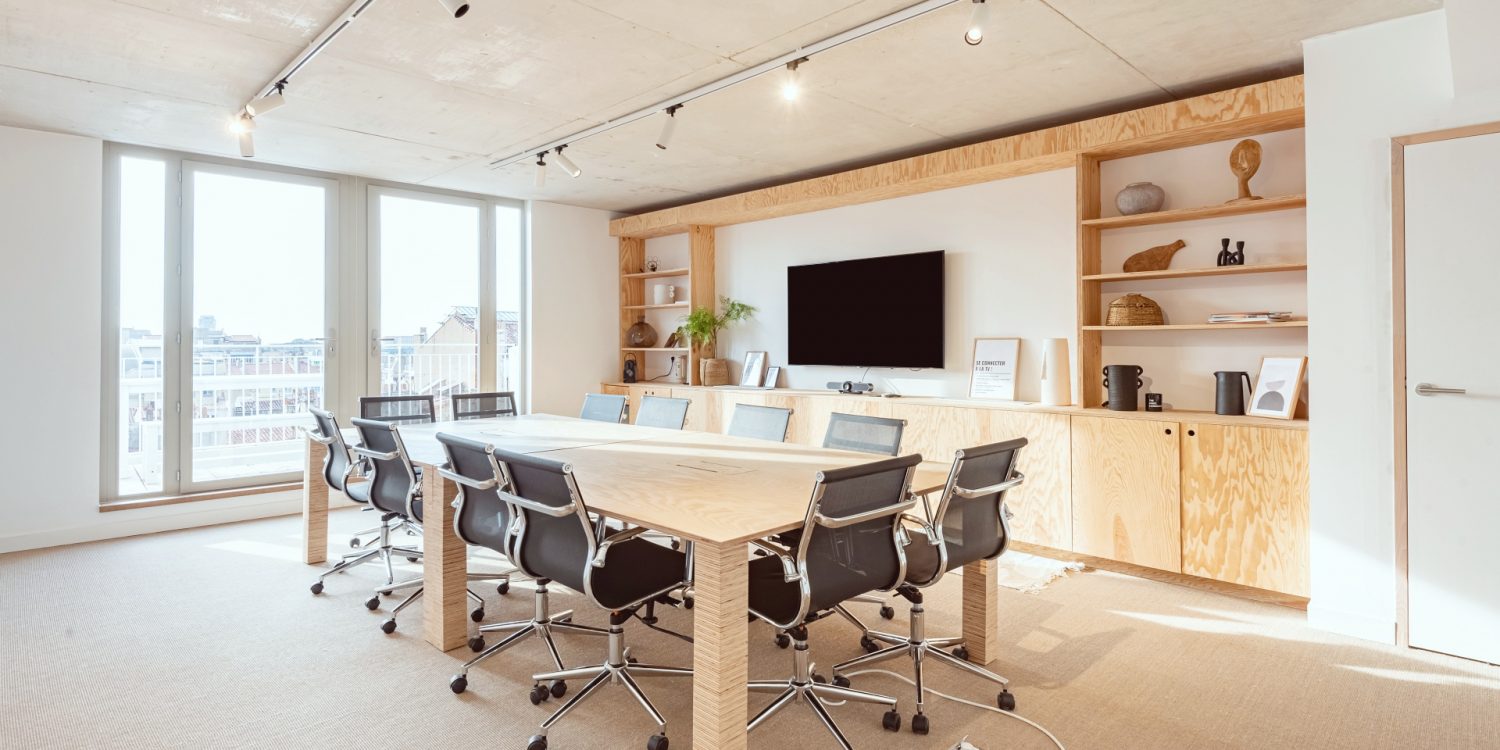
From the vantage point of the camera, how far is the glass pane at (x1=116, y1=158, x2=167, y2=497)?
5.23 m

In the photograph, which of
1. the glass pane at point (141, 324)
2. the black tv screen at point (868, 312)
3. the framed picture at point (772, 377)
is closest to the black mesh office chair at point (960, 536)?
the black tv screen at point (868, 312)

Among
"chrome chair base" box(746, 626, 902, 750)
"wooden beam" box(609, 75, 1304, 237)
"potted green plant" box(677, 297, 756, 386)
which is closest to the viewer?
"chrome chair base" box(746, 626, 902, 750)

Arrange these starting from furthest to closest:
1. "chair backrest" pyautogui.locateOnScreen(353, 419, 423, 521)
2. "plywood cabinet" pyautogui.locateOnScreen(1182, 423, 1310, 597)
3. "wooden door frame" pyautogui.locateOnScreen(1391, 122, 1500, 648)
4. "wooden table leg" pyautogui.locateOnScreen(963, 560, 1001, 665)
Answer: "plywood cabinet" pyautogui.locateOnScreen(1182, 423, 1310, 597)
"chair backrest" pyautogui.locateOnScreen(353, 419, 423, 521)
"wooden door frame" pyautogui.locateOnScreen(1391, 122, 1500, 648)
"wooden table leg" pyautogui.locateOnScreen(963, 560, 1001, 665)

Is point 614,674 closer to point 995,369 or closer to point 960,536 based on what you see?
point 960,536

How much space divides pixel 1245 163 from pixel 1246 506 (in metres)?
1.73

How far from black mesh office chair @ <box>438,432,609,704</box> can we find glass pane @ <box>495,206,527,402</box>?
4.33 m

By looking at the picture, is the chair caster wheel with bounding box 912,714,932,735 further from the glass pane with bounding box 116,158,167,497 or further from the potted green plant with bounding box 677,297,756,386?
the glass pane with bounding box 116,158,167,497

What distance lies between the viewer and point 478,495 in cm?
283

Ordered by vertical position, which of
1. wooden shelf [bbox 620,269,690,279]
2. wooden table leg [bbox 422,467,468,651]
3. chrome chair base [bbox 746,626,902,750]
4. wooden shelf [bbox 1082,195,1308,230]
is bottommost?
chrome chair base [bbox 746,626,902,750]

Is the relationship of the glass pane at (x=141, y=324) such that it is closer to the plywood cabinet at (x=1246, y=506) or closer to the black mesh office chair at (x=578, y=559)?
the black mesh office chair at (x=578, y=559)

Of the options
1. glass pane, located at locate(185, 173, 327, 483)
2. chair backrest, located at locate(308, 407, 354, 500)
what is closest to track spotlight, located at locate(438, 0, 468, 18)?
chair backrest, located at locate(308, 407, 354, 500)

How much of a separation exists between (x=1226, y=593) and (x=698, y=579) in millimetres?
3164

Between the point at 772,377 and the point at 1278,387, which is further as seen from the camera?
the point at 772,377

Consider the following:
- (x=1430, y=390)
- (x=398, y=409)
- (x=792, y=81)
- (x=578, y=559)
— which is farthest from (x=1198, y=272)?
(x=398, y=409)
